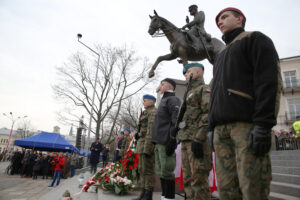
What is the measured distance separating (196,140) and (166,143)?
3.07 ft

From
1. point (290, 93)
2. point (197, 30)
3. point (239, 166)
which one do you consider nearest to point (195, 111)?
point (239, 166)

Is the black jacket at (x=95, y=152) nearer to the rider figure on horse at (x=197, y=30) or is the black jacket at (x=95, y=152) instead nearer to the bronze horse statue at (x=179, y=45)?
the bronze horse statue at (x=179, y=45)

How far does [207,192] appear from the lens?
235 centimetres

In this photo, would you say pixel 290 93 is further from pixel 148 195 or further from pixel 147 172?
pixel 148 195

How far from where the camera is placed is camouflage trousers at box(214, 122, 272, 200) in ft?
4.47

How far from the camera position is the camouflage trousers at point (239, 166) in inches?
53.6

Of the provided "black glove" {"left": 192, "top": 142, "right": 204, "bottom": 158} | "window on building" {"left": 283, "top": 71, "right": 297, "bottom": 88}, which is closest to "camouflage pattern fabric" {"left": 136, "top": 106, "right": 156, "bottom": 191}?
"black glove" {"left": 192, "top": 142, "right": 204, "bottom": 158}

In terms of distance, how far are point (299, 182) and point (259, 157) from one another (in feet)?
11.2

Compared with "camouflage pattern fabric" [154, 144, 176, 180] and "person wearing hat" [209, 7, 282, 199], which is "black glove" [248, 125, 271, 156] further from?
"camouflage pattern fabric" [154, 144, 176, 180]

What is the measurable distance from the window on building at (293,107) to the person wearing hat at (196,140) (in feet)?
88.1

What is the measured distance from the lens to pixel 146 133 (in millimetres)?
4090

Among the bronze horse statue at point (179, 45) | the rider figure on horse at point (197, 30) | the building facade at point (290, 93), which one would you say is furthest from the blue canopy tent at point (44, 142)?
the building facade at point (290, 93)

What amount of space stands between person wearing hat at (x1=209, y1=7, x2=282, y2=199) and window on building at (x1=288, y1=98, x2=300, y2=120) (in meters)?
27.7

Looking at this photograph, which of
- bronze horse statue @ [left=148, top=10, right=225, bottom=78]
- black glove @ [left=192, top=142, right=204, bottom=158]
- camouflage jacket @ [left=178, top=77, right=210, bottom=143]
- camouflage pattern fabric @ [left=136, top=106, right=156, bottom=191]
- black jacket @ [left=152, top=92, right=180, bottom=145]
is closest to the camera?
black glove @ [left=192, top=142, right=204, bottom=158]
